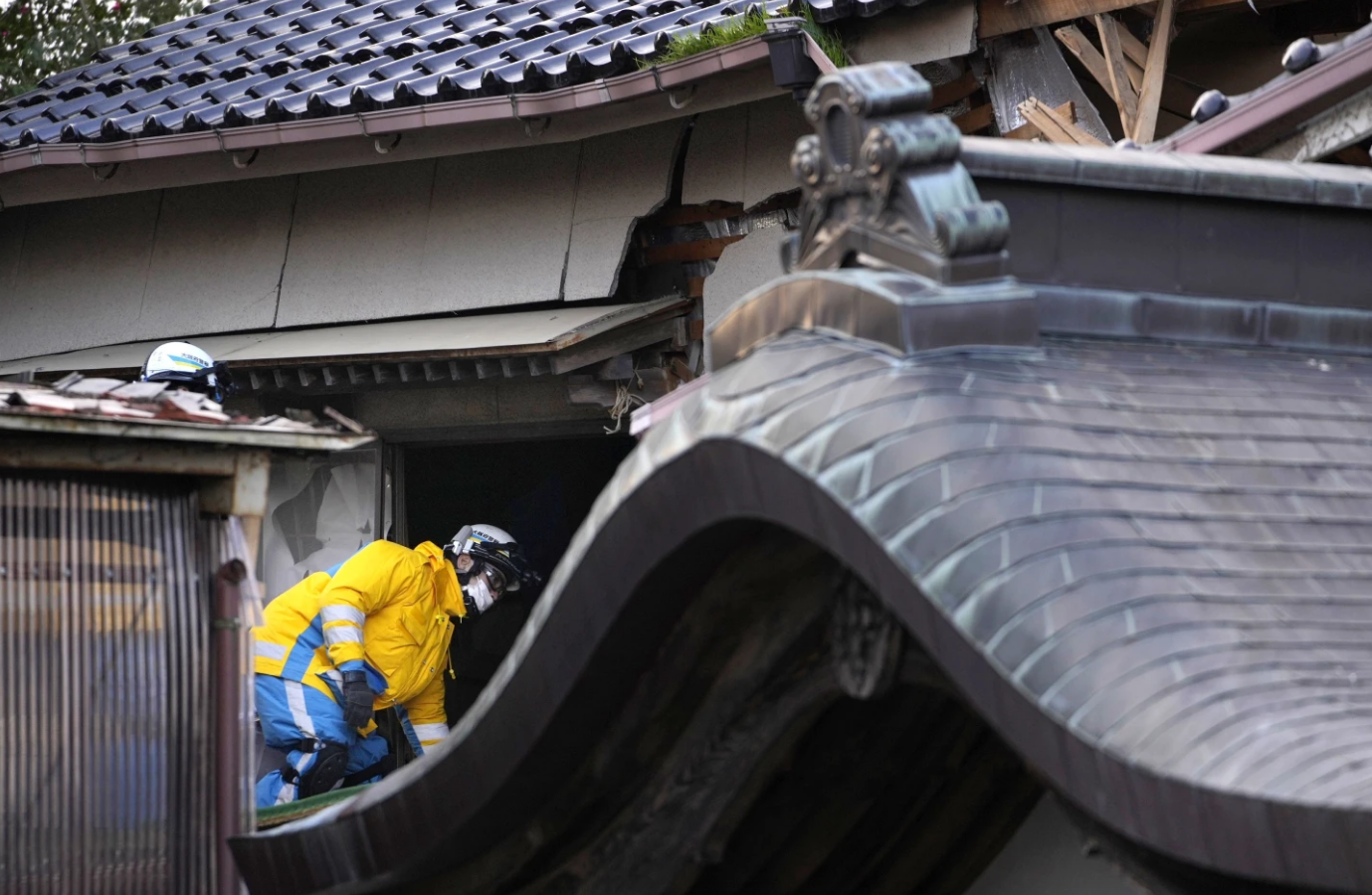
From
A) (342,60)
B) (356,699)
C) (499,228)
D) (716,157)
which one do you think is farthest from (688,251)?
(356,699)

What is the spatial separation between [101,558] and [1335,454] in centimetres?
246

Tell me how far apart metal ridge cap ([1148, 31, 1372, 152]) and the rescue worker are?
3.87 m

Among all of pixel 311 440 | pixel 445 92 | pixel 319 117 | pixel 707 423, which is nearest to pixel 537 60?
pixel 445 92

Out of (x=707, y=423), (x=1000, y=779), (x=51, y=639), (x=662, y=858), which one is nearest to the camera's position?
(x=707, y=423)

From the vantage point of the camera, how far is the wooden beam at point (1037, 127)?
596cm

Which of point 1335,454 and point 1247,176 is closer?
point 1335,454

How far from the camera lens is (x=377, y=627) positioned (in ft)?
24.1

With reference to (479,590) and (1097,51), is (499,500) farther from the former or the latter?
(1097,51)

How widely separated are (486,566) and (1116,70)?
13.0ft

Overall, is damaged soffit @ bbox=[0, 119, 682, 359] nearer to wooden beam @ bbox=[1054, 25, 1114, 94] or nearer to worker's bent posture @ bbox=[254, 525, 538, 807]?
worker's bent posture @ bbox=[254, 525, 538, 807]

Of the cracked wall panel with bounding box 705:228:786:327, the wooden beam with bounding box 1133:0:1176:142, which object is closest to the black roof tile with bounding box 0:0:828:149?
the cracked wall panel with bounding box 705:228:786:327

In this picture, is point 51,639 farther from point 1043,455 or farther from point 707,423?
point 1043,455

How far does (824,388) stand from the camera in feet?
6.70

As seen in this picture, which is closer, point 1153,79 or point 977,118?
point 1153,79
